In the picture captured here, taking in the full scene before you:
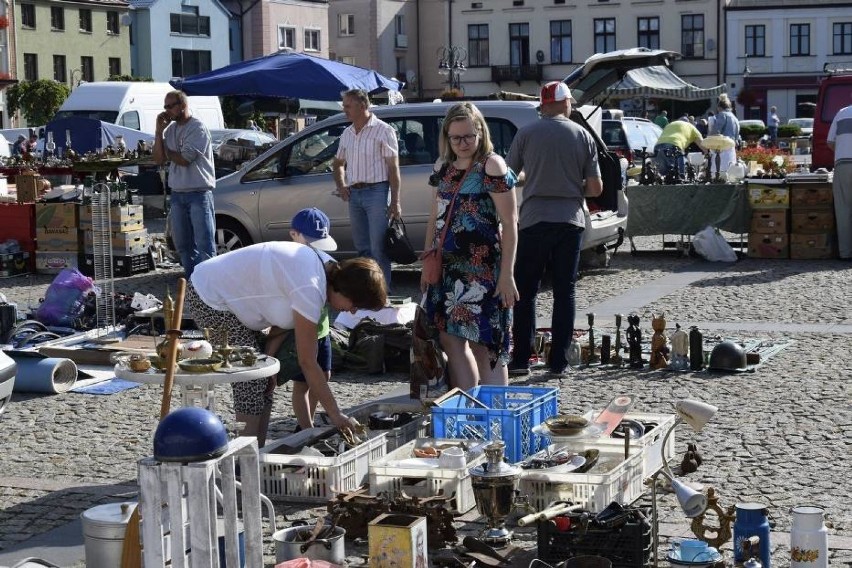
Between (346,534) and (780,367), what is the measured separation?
15.0 ft

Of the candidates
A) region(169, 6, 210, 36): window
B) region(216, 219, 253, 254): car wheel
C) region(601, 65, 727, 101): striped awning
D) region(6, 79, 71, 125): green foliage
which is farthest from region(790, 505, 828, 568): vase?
region(169, 6, 210, 36): window

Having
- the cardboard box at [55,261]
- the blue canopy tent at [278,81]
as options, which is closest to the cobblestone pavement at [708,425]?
the cardboard box at [55,261]

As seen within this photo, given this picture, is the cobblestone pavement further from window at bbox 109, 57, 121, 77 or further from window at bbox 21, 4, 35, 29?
window at bbox 109, 57, 121, 77

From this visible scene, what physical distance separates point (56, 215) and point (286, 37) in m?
61.5

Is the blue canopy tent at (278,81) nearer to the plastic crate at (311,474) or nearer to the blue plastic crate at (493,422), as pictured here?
the blue plastic crate at (493,422)

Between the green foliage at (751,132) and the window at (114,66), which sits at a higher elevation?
the window at (114,66)

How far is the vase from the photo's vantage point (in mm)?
4781

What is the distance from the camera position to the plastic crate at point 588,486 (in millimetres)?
5812

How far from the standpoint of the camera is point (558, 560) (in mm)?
5129

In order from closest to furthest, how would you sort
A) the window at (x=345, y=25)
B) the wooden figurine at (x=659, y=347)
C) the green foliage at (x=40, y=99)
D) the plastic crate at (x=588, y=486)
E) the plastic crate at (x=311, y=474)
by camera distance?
1. the plastic crate at (x=588, y=486)
2. the plastic crate at (x=311, y=474)
3. the wooden figurine at (x=659, y=347)
4. the green foliage at (x=40, y=99)
5. the window at (x=345, y=25)

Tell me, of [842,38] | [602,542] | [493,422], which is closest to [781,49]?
[842,38]

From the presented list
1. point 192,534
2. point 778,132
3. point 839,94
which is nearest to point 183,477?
point 192,534

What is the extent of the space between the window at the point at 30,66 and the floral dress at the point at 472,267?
188ft

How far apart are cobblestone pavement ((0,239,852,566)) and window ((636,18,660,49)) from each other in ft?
204
